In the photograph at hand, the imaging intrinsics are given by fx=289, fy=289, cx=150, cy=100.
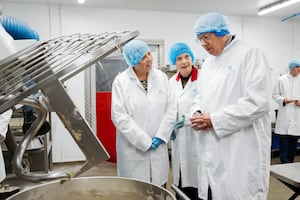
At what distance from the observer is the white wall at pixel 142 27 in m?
4.42

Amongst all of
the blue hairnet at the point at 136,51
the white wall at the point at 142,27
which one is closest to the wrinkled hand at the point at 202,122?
the blue hairnet at the point at 136,51

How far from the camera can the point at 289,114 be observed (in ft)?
13.4

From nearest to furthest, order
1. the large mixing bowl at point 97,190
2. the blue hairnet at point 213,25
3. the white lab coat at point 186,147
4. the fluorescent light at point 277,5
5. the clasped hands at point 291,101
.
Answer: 1. the large mixing bowl at point 97,190
2. the blue hairnet at point 213,25
3. the white lab coat at point 186,147
4. the clasped hands at point 291,101
5. the fluorescent light at point 277,5

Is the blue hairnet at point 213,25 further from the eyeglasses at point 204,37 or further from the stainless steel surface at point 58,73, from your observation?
the stainless steel surface at point 58,73

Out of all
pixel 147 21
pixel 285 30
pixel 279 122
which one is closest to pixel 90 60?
pixel 279 122

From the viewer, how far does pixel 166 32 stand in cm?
500

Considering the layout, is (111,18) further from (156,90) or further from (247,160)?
(247,160)

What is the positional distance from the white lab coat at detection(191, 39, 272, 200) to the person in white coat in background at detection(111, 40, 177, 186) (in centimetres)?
50

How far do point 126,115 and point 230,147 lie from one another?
0.76m

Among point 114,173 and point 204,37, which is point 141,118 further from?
point 114,173

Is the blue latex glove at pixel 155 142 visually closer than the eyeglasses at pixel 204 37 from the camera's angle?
No

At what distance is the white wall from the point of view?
442 cm

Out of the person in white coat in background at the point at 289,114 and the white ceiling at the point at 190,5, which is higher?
the white ceiling at the point at 190,5

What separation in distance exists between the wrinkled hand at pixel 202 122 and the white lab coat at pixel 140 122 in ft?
1.34
